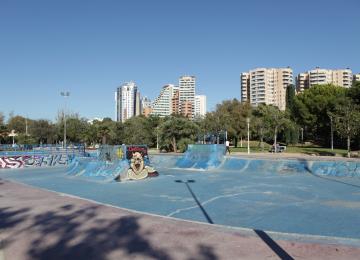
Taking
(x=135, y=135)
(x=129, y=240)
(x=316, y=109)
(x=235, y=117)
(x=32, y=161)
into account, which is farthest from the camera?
(x=316, y=109)

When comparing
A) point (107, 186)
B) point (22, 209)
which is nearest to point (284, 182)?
point (107, 186)

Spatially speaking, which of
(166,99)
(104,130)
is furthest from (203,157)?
(166,99)

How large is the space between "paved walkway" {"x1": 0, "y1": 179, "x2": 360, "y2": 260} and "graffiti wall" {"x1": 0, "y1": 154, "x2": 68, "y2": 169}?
26.7 meters

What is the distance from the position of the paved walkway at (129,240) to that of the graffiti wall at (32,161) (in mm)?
26709

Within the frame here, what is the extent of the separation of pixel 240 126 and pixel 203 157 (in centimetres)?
3218

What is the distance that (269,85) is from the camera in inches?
5856

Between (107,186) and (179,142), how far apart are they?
32.2 metres

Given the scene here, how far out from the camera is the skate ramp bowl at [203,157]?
33406mm

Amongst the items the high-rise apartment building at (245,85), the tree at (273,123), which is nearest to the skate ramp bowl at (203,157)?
the tree at (273,123)

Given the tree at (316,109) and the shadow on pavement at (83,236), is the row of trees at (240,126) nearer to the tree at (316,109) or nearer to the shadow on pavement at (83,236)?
the tree at (316,109)

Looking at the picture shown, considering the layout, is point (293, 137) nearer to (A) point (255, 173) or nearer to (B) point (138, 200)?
Result: (A) point (255, 173)

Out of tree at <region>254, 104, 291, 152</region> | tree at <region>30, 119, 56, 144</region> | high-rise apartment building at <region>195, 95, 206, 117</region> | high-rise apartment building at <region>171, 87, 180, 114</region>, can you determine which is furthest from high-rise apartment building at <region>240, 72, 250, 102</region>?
tree at <region>254, 104, 291, 152</region>

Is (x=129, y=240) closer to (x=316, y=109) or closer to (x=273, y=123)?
(x=273, y=123)

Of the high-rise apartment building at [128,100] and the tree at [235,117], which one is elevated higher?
the high-rise apartment building at [128,100]
